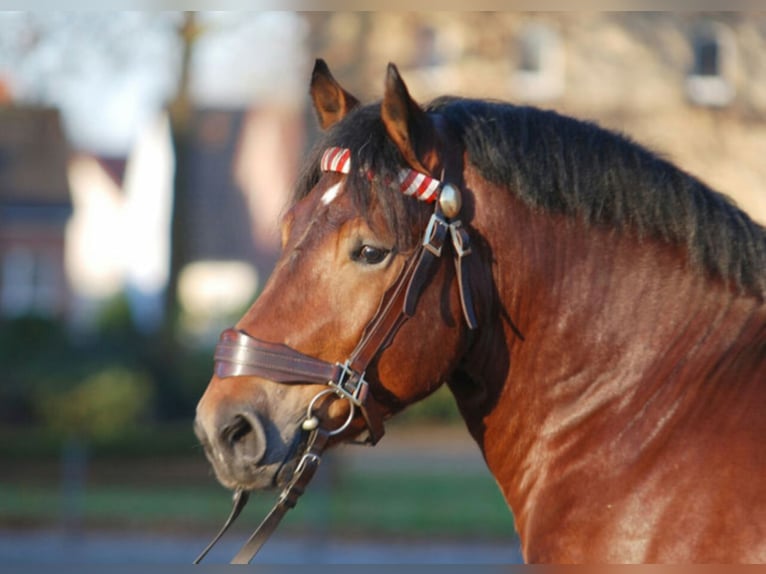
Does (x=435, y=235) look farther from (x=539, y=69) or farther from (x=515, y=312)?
(x=539, y=69)

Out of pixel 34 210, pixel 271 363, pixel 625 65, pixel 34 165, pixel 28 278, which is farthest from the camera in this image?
pixel 28 278

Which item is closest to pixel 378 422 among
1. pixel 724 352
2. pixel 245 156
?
pixel 724 352

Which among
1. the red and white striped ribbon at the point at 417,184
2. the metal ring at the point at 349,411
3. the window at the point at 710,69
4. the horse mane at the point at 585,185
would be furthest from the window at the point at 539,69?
the metal ring at the point at 349,411

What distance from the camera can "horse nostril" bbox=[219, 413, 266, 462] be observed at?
291 cm

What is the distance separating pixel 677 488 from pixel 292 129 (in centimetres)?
4224

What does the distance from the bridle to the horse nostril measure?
13cm

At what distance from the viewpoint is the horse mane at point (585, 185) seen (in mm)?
3021

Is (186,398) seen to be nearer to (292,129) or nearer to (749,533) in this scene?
(749,533)

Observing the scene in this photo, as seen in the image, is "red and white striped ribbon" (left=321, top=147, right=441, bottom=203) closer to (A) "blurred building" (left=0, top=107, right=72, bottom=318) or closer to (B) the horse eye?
(B) the horse eye

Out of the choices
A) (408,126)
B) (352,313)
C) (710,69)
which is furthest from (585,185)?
(710,69)

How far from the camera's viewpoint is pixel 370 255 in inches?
120

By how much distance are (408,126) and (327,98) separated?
53cm

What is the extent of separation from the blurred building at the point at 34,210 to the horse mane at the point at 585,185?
34.1 metres

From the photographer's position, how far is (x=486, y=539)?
500 inches
